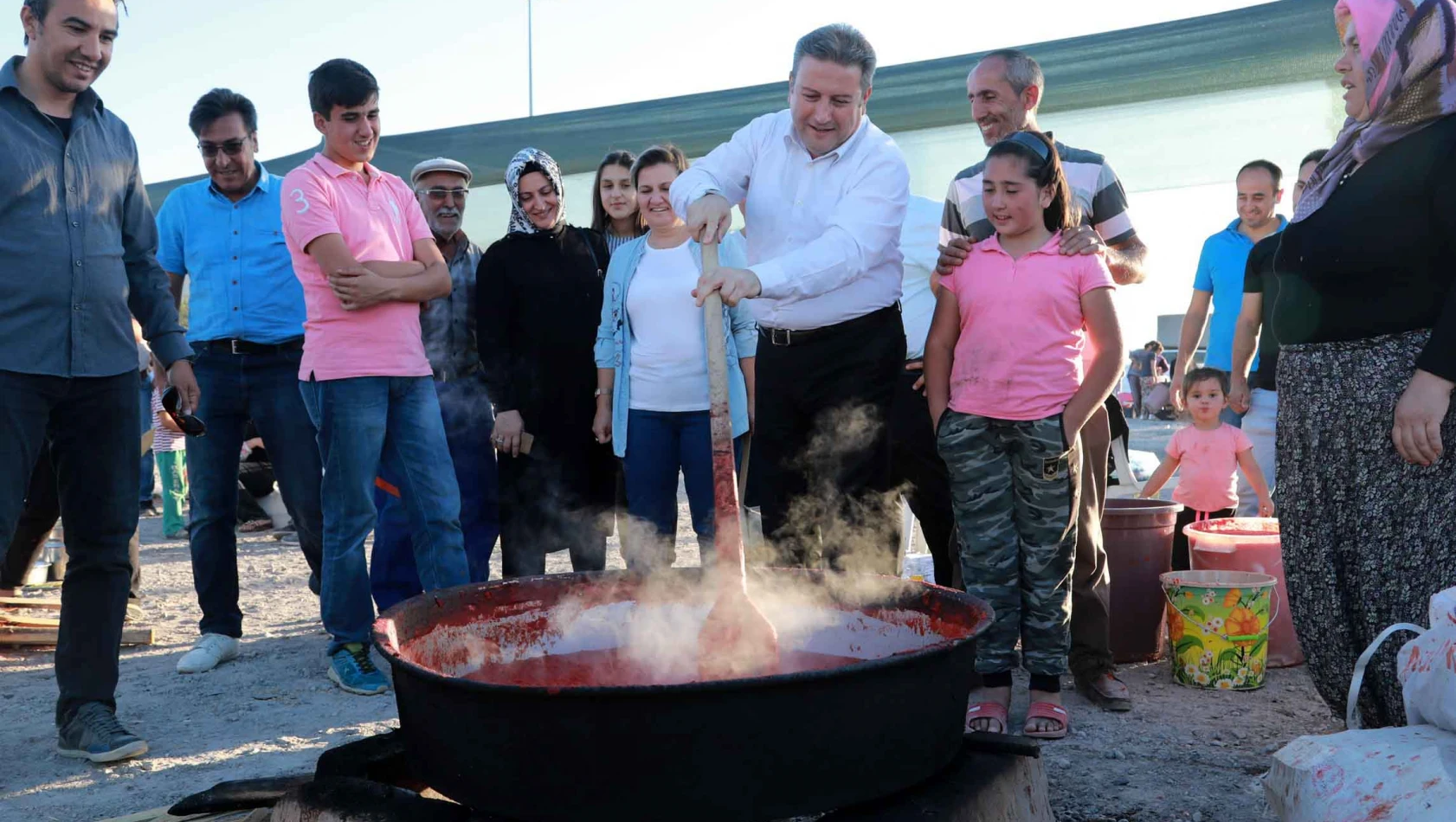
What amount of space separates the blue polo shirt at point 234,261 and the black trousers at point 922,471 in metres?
2.40

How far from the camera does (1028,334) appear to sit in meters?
3.30

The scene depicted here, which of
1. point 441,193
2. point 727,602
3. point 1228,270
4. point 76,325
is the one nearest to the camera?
point 727,602

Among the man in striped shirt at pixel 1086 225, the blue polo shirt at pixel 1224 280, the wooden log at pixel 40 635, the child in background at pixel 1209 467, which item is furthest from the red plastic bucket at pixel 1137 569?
the wooden log at pixel 40 635

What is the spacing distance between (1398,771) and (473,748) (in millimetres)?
1697

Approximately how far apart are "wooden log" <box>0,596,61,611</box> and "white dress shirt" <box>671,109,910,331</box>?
361cm

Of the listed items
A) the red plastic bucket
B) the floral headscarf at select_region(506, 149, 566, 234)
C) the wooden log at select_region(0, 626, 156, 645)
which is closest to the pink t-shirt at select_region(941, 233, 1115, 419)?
the red plastic bucket

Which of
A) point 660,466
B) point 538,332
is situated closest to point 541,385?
point 538,332

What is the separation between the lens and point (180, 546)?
25.7 ft

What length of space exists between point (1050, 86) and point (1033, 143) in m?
2.60

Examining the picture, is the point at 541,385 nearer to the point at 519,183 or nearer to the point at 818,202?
the point at 519,183

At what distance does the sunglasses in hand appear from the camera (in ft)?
11.6

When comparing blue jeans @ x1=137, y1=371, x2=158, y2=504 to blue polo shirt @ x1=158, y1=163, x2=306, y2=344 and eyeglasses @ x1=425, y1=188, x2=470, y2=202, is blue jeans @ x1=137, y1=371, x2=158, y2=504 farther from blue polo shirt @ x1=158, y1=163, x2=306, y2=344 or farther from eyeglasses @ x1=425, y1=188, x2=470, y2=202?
eyeglasses @ x1=425, y1=188, x2=470, y2=202

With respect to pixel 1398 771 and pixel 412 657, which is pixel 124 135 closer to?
pixel 412 657

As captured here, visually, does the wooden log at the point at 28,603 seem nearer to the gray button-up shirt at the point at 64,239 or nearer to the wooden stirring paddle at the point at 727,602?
the gray button-up shirt at the point at 64,239
